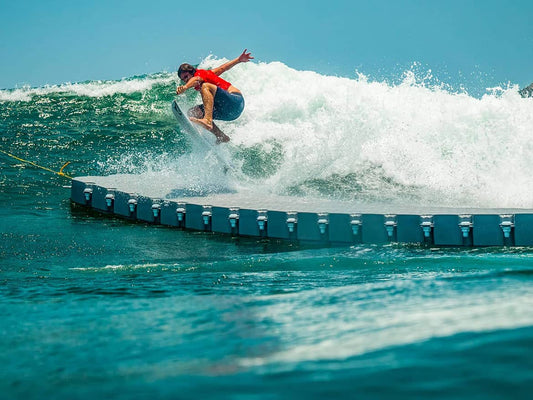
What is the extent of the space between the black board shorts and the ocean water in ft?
2.62

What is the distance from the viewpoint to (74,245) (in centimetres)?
829

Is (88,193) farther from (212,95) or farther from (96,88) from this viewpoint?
(96,88)

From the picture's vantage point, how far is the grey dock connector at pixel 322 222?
7.98m

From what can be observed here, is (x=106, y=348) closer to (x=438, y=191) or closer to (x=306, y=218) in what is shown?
(x=306, y=218)

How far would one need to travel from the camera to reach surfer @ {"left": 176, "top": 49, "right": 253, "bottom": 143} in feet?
33.3

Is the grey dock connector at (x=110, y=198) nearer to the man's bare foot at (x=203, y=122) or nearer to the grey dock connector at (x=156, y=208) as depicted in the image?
the grey dock connector at (x=156, y=208)

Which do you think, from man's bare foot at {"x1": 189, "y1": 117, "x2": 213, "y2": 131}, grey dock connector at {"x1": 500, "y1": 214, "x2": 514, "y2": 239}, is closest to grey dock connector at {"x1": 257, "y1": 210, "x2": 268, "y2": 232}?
man's bare foot at {"x1": 189, "y1": 117, "x2": 213, "y2": 131}

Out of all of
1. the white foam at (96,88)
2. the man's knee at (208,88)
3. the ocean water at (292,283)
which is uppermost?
the white foam at (96,88)

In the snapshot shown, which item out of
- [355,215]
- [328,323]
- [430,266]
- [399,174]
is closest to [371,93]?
[399,174]

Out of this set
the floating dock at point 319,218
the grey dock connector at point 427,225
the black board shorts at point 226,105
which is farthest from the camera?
the black board shorts at point 226,105

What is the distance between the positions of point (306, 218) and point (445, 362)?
590 centimetres

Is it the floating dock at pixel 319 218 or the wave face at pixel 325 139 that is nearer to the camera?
the floating dock at pixel 319 218

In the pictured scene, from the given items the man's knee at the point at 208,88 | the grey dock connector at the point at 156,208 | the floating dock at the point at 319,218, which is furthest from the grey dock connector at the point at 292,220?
the man's knee at the point at 208,88

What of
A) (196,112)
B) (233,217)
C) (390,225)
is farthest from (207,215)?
(390,225)
